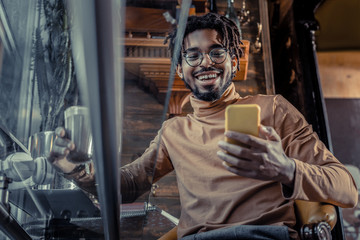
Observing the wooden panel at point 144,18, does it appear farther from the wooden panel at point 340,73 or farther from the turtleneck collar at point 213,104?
the wooden panel at point 340,73

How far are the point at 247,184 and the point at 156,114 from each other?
598mm

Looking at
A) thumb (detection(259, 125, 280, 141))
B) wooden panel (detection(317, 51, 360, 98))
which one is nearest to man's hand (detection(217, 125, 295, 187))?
thumb (detection(259, 125, 280, 141))

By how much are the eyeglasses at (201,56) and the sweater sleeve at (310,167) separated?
215 mm

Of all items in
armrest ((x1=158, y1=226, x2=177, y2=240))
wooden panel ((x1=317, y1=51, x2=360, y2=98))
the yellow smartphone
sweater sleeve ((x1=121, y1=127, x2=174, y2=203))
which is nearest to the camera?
sweater sleeve ((x1=121, y1=127, x2=174, y2=203))

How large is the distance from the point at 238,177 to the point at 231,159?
10.9 inches

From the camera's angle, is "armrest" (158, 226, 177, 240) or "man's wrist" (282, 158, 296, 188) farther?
"armrest" (158, 226, 177, 240)

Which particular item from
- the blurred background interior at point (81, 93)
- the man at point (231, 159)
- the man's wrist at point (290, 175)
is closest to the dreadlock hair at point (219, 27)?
the man at point (231, 159)

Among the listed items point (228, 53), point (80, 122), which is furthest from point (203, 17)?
point (80, 122)

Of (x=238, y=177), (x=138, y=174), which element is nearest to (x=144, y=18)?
(x=138, y=174)

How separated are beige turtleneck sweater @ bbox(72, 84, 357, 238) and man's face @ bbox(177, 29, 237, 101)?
3cm

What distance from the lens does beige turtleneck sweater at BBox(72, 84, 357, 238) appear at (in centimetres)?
88

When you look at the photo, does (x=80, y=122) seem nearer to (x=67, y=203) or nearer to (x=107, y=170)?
(x=107, y=170)

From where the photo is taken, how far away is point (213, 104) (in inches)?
45.0

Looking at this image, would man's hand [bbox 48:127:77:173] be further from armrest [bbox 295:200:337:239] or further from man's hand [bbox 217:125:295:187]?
armrest [bbox 295:200:337:239]
